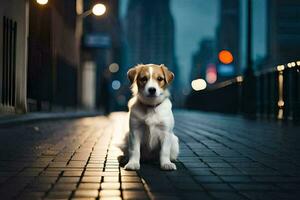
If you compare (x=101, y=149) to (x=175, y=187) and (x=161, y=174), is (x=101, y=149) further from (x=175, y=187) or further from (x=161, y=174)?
(x=175, y=187)

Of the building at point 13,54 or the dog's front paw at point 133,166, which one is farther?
the building at point 13,54

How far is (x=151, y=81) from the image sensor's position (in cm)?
552

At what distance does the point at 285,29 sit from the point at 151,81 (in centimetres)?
1674

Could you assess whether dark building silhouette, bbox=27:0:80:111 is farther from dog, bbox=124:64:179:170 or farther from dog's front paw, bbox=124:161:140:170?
dog's front paw, bbox=124:161:140:170

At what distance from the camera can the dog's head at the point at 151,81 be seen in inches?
218

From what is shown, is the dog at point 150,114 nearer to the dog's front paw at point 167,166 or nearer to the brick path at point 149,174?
the dog's front paw at point 167,166

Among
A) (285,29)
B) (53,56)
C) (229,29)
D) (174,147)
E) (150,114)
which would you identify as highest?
(229,29)

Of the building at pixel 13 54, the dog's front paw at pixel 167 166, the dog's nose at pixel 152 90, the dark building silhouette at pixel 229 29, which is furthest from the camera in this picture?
the dark building silhouette at pixel 229 29

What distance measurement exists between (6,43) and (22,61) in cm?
59

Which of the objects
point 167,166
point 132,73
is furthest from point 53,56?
point 167,166

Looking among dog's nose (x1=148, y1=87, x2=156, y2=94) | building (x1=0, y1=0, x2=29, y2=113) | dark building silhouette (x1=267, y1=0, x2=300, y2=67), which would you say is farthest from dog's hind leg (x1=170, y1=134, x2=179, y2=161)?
dark building silhouette (x1=267, y1=0, x2=300, y2=67)

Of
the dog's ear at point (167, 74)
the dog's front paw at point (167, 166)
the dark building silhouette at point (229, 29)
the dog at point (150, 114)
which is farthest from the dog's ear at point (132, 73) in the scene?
the dark building silhouette at point (229, 29)

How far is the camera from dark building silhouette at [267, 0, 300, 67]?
18316mm

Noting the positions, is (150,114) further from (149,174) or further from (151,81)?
(149,174)
